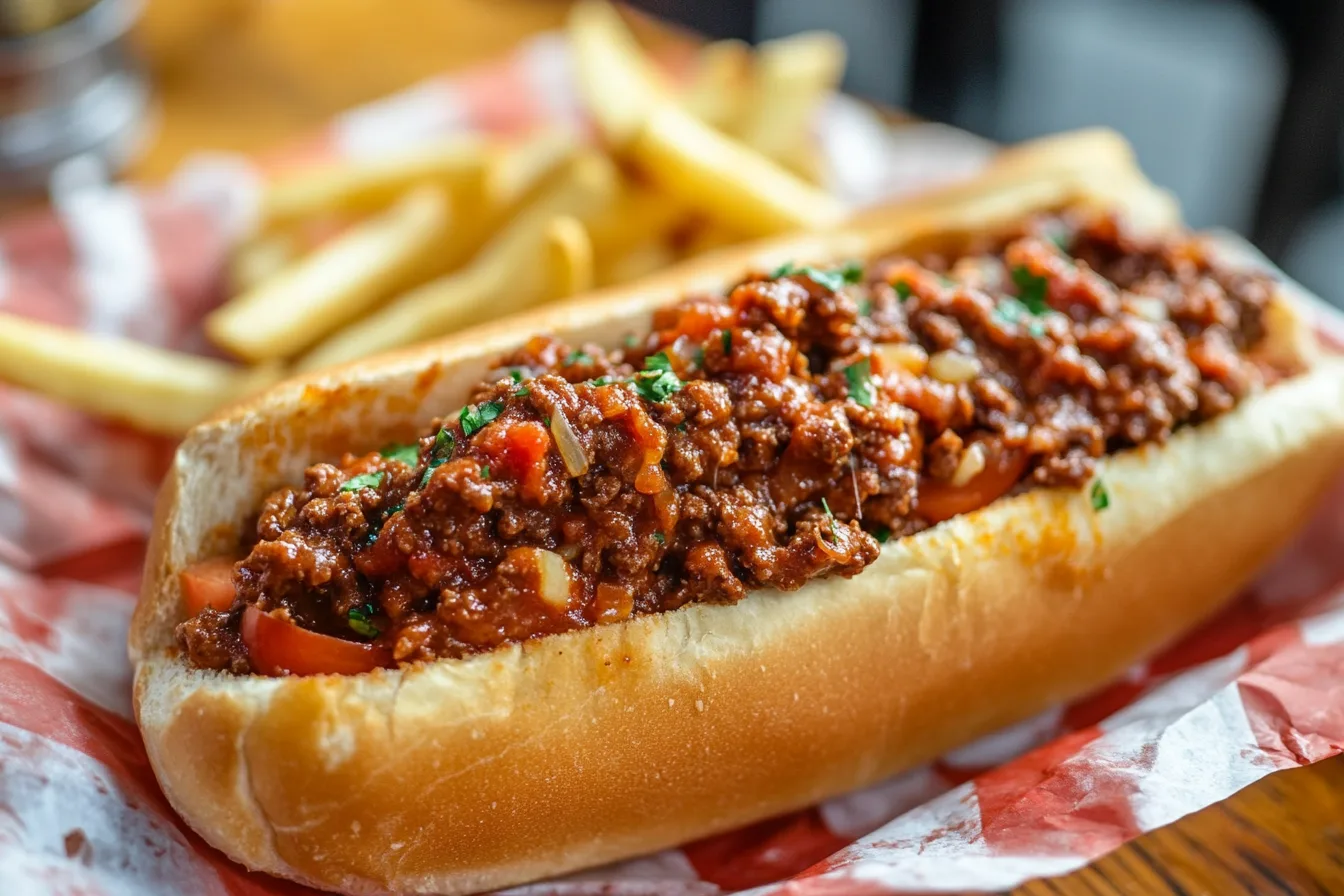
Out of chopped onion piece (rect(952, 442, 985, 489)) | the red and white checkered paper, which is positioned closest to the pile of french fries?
the red and white checkered paper

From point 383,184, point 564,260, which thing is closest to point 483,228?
point 383,184

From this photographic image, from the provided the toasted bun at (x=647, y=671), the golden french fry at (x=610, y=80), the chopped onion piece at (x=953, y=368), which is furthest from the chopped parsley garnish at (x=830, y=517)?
the golden french fry at (x=610, y=80)

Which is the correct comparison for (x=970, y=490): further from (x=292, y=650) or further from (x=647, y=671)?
(x=292, y=650)

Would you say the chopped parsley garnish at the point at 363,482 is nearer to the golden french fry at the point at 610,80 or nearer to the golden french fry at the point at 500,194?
the golden french fry at the point at 500,194

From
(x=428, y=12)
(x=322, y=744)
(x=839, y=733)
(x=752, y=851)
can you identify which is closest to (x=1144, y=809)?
(x=839, y=733)

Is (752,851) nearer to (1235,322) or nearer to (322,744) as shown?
(322,744)

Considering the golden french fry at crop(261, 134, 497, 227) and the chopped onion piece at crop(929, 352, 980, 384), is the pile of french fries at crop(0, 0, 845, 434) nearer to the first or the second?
the golden french fry at crop(261, 134, 497, 227)
